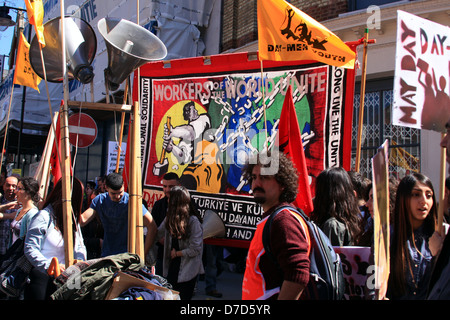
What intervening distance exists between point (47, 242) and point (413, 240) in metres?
2.82

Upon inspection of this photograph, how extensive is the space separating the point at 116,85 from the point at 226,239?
3.13 metres

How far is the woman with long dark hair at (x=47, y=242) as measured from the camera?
153 inches

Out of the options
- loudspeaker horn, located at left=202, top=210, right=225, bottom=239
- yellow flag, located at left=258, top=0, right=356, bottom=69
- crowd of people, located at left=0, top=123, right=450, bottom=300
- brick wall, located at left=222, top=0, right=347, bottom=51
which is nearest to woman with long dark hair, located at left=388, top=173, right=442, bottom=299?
crowd of people, located at left=0, top=123, right=450, bottom=300

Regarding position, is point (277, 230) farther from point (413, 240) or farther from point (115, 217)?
point (115, 217)

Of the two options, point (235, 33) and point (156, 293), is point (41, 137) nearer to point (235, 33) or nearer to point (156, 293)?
point (235, 33)


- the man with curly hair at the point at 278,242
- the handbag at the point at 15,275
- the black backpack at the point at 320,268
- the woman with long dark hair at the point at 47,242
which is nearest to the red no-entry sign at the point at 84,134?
the woman with long dark hair at the point at 47,242

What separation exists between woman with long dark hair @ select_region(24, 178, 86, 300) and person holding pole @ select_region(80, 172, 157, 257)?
1.95ft

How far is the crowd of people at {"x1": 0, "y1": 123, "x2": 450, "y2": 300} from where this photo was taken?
2363 millimetres

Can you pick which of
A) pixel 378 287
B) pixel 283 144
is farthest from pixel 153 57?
pixel 378 287

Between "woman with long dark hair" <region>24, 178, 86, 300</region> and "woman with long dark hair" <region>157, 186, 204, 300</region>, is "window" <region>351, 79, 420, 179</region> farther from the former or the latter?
"woman with long dark hair" <region>24, 178, 86, 300</region>

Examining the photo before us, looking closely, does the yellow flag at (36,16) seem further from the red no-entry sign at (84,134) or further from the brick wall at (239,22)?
the brick wall at (239,22)

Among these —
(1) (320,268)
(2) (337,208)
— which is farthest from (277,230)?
(2) (337,208)

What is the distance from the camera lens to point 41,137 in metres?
18.8

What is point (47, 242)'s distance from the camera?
3.97 meters
